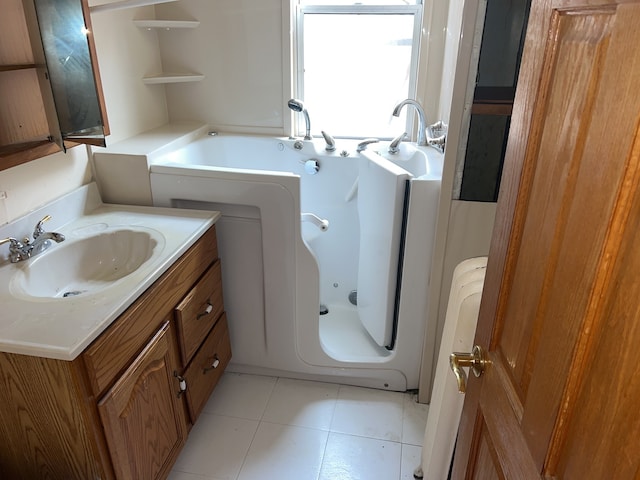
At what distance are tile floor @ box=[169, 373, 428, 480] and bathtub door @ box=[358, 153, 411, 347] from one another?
321 millimetres

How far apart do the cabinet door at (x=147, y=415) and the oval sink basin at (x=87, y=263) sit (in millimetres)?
263

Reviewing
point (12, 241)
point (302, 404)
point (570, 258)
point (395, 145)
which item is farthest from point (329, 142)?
point (570, 258)

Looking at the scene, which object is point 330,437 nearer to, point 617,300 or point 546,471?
point 546,471

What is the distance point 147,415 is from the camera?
4.33ft

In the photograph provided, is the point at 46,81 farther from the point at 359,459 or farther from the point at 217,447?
the point at 359,459

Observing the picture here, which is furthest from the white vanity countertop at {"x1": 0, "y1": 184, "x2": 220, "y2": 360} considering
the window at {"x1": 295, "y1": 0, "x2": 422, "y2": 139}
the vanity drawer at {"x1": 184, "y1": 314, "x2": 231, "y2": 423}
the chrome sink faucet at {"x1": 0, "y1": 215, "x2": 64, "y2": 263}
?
the window at {"x1": 295, "y1": 0, "x2": 422, "y2": 139}

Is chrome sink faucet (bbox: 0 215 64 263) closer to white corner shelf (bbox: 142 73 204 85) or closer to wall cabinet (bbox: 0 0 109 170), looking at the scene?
wall cabinet (bbox: 0 0 109 170)

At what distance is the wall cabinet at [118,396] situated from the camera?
41.8 inches

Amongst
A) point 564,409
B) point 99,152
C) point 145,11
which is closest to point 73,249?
point 99,152

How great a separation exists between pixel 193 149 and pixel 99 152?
1.66 feet

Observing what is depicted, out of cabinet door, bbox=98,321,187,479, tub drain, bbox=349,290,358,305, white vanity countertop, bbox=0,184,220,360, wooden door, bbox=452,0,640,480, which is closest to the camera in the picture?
wooden door, bbox=452,0,640,480

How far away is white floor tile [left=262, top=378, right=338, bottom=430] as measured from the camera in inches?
72.5

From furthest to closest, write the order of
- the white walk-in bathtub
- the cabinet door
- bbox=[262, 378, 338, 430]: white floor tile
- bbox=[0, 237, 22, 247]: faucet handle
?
1. bbox=[262, 378, 338, 430]: white floor tile
2. the white walk-in bathtub
3. bbox=[0, 237, 22, 247]: faucet handle
4. the cabinet door

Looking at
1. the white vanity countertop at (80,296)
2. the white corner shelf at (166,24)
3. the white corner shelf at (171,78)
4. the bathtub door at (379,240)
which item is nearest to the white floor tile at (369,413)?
the bathtub door at (379,240)
